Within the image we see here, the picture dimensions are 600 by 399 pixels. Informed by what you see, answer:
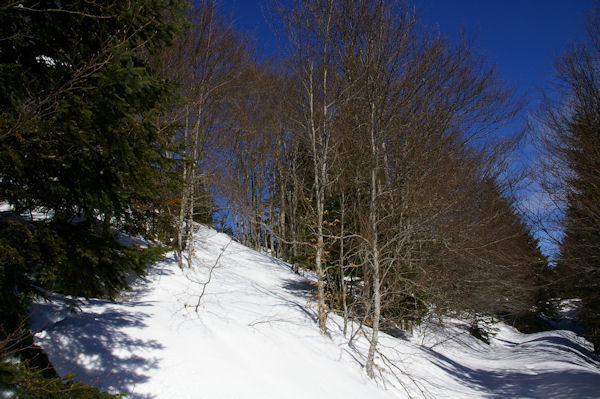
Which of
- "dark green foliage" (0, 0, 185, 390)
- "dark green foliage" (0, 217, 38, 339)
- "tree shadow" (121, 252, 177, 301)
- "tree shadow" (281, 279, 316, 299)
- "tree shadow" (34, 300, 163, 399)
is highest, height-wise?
"dark green foliage" (0, 0, 185, 390)

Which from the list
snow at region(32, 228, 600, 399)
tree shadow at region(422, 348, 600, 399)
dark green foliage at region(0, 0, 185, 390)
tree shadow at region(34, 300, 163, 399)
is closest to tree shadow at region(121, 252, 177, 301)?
snow at region(32, 228, 600, 399)

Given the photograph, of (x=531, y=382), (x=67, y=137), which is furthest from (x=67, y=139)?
(x=531, y=382)

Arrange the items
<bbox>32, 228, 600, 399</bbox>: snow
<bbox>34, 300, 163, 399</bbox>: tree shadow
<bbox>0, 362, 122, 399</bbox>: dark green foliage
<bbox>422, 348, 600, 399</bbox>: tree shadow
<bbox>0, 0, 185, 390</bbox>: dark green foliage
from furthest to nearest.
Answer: <bbox>422, 348, 600, 399</bbox>: tree shadow → <bbox>32, 228, 600, 399</bbox>: snow → <bbox>34, 300, 163, 399</bbox>: tree shadow → <bbox>0, 0, 185, 390</bbox>: dark green foliage → <bbox>0, 362, 122, 399</bbox>: dark green foliage

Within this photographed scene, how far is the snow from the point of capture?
4.28 metres

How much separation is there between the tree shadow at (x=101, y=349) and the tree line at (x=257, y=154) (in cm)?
54

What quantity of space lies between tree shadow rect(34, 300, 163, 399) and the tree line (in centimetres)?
54

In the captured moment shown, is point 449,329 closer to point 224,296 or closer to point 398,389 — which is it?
A: point 398,389

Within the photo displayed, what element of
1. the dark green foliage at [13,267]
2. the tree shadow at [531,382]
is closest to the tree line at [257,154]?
the dark green foliage at [13,267]

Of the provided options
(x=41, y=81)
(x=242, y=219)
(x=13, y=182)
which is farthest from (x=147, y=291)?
(x=242, y=219)

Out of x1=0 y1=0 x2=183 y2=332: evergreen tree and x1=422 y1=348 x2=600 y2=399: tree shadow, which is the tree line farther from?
x1=422 y1=348 x2=600 y2=399: tree shadow

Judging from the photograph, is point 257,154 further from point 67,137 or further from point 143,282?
point 67,137

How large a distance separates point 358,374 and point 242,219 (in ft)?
50.5

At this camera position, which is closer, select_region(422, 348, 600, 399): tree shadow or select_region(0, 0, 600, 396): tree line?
select_region(0, 0, 600, 396): tree line

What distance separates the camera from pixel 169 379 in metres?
4.28
